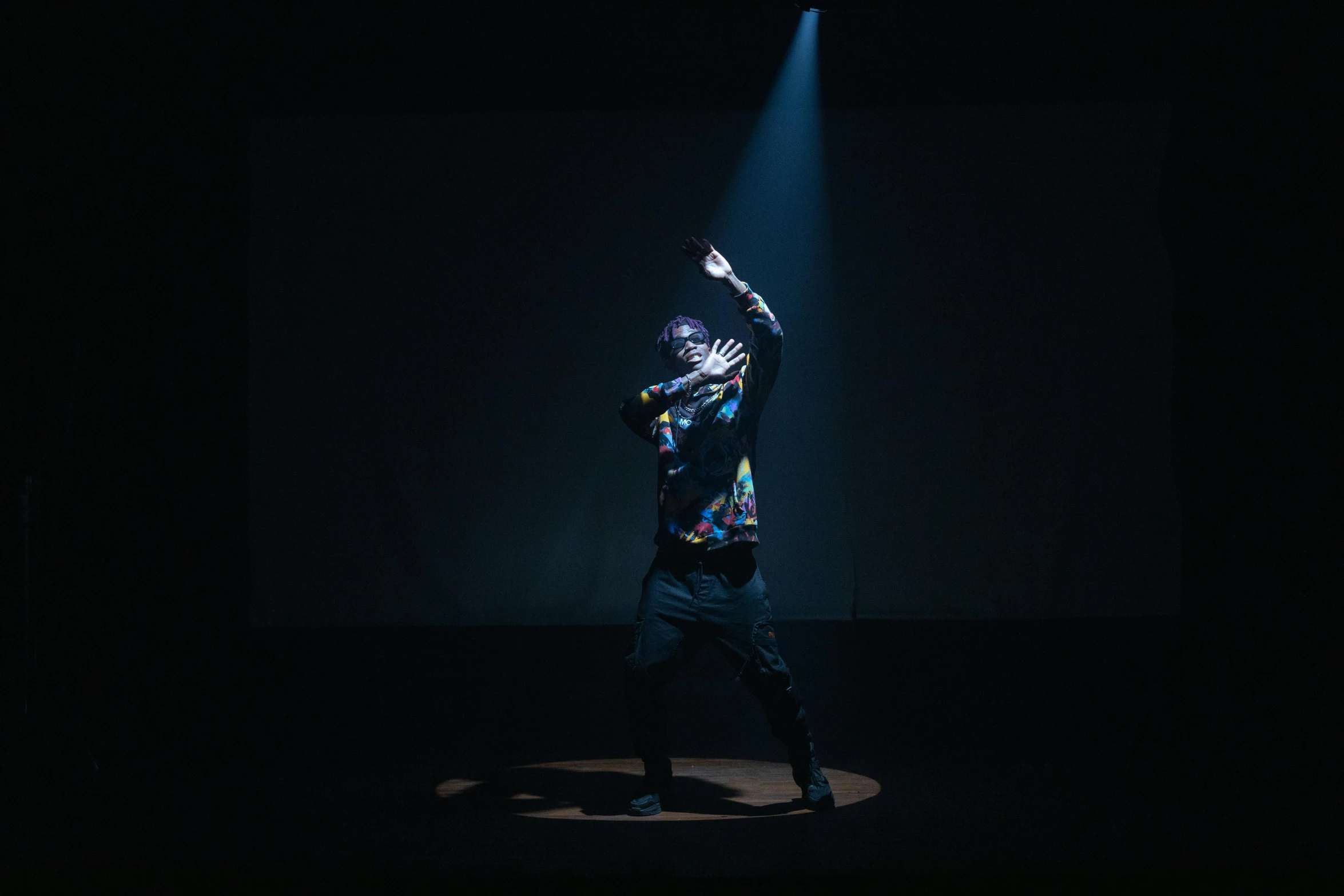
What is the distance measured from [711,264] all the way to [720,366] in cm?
28

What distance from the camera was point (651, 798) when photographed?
326 cm

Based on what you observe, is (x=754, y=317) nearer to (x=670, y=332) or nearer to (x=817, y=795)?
(x=670, y=332)

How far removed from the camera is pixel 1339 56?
14.4 ft

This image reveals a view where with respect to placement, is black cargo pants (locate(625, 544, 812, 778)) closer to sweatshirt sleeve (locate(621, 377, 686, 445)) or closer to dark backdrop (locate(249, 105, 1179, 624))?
sweatshirt sleeve (locate(621, 377, 686, 445))

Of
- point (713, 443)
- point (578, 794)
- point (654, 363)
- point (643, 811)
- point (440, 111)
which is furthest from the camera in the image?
point (440, 111)

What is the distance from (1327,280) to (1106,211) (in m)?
0.84

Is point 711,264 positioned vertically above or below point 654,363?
above

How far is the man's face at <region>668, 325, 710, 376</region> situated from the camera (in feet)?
11.2

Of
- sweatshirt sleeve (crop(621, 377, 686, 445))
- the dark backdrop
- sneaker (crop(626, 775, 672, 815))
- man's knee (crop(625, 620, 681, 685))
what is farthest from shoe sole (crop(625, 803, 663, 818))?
the dark backdrop

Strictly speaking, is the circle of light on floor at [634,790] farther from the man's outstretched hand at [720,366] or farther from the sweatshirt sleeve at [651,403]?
the man's outstretched hand at [720,366]

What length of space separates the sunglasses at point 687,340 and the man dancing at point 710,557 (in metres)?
0.08

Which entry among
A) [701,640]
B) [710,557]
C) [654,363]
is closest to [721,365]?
[710,557]

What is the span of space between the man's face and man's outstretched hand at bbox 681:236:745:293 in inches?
7.3

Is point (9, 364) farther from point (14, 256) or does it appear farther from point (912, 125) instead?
point (912, 125)
